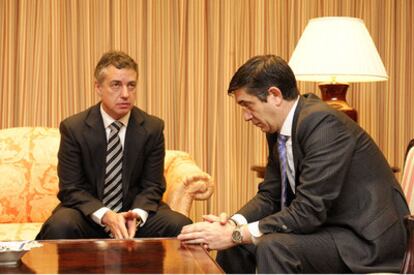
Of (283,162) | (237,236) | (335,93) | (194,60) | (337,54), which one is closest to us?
(237,236)

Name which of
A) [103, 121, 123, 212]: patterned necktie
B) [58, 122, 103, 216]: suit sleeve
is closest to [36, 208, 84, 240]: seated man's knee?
[58, 122, 103, 216]: suit sleeve

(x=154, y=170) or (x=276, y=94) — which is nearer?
(x=276, y=94)

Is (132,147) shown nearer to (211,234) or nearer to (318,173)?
(211,234)

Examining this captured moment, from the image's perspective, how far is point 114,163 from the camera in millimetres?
3279

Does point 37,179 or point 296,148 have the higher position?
point 296,148

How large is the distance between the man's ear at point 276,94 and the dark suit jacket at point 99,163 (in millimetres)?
1063

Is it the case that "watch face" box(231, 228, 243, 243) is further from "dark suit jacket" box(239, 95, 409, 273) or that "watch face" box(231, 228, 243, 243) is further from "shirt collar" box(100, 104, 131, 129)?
"shirt collar" box(100, 104, 131, 129)

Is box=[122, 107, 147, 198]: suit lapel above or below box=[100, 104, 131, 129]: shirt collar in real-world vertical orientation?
below

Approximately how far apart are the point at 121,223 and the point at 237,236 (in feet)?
2.51

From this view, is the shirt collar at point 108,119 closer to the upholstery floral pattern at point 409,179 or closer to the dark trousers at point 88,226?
the dark trousers at point 88,226

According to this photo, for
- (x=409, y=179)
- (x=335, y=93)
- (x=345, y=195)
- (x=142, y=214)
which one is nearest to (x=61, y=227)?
(x=142, y=214)

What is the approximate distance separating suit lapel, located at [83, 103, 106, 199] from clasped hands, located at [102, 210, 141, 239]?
0.26 metres

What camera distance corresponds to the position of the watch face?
93.1 inches

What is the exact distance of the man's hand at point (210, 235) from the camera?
7.80ft
